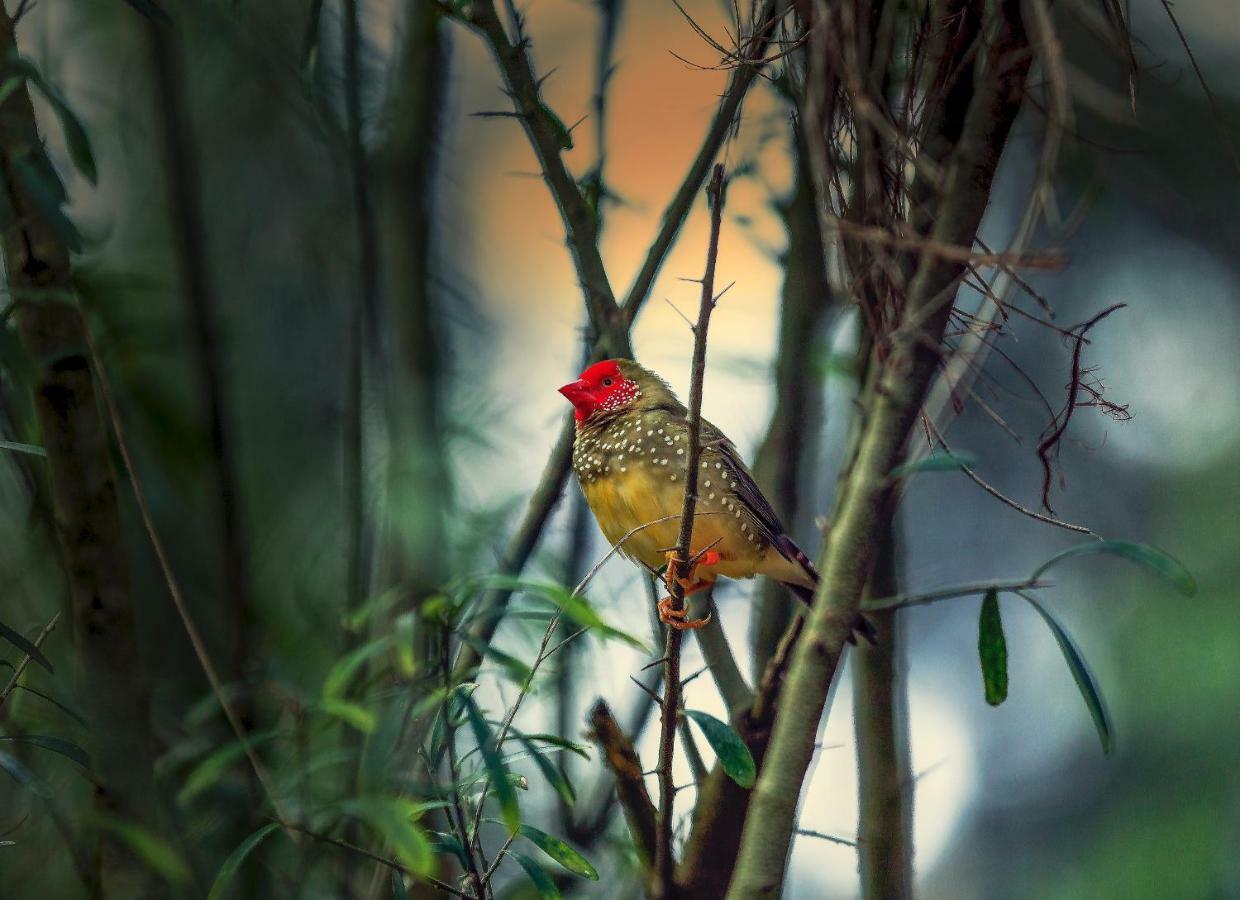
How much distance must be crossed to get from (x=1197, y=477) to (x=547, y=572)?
2055 mm

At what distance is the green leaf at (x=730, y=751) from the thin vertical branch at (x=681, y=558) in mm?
50

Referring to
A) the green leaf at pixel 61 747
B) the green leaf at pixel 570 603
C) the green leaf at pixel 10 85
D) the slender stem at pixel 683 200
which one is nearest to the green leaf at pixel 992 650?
the green leaf at pixel 570 603

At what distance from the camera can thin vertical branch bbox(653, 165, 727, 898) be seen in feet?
3.54

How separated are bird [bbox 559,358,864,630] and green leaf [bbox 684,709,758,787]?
647 mm

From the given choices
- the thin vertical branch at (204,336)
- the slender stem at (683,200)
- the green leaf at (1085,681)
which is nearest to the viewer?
the green leaf at (1085,681)

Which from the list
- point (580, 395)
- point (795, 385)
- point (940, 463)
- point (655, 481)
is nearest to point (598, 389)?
point (580, 395)

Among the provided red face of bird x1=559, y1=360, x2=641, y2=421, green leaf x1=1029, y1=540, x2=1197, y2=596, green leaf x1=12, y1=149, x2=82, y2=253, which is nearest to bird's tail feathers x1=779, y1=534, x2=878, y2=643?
red face of bird x1=559, y1=360, x2=641, y2=421

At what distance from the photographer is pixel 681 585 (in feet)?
4.69

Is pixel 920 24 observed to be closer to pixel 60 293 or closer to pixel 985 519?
pixel 60 293

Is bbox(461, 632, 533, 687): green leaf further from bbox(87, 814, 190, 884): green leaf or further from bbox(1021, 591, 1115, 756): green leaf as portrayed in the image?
bbox(1021, 591, 1115, 756): green leaf

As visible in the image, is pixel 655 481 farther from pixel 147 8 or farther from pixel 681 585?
pixel 147 8

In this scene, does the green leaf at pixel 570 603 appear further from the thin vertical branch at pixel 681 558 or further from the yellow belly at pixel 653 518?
the yellow belly at pixel 653 518

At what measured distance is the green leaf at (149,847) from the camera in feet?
3.60

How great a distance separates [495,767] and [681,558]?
31cm
